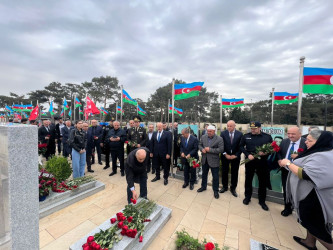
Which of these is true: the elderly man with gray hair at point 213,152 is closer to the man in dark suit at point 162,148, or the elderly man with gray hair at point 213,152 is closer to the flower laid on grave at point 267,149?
the flower laid on grave at point 267,149

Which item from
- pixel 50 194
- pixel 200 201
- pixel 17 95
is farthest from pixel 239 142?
pixel 17 95

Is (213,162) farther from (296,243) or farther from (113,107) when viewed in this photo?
(113,107)

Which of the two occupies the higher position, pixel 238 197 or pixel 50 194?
pixel 50 194

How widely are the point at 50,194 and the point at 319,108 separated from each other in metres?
44.7

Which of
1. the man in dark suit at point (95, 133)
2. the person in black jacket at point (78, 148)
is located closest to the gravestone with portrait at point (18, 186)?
the person in black jacket at point (78, 148)

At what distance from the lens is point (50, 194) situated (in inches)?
131

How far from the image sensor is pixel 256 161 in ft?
11.5

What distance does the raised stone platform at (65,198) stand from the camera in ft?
9.91

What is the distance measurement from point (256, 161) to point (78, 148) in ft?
15.7

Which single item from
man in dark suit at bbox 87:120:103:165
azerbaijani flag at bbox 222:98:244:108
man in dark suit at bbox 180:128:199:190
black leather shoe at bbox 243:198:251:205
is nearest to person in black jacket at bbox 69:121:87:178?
man in dark suit at bbox 87:120:103:165

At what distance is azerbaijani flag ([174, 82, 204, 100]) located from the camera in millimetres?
5047

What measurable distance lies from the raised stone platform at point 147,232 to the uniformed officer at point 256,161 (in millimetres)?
2097

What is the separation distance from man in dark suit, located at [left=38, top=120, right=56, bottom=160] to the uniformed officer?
7677 millimetres

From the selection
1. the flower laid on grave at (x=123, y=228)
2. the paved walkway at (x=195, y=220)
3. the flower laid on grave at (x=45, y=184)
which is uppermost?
the flower laid on grave at (x=45, y=184)
